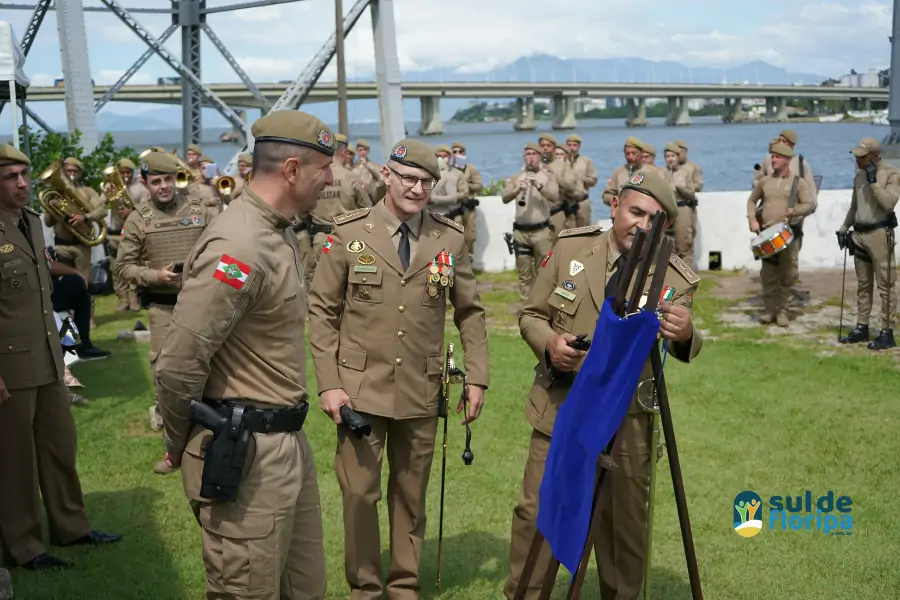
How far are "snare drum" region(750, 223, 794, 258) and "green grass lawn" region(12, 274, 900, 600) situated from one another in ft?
5.22

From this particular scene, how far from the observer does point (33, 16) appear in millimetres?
19797

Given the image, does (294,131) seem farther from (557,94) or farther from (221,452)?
(557,94)

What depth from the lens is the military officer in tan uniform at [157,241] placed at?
7.50 meters

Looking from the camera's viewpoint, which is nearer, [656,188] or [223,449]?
[223,449]

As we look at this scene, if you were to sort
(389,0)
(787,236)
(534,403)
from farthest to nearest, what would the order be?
(389,0) < (787,236) < (534,403)

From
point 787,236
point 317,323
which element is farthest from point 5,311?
point 787,236

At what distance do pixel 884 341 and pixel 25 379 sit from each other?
9.10 metres

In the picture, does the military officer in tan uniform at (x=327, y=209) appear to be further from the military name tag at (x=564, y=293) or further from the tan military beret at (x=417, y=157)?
the military name tag at (x=564, y=293)

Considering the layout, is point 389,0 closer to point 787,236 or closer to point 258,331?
point 787,236

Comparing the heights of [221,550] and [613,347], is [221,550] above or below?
below

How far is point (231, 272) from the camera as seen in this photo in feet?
11.1

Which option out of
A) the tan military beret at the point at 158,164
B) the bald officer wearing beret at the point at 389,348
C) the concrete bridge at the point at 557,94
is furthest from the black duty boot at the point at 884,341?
the concrete bridge at the point at 557,94

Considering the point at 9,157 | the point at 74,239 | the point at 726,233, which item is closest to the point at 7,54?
Answer: the point at 9,157

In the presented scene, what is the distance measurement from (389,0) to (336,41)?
166 centimetres
